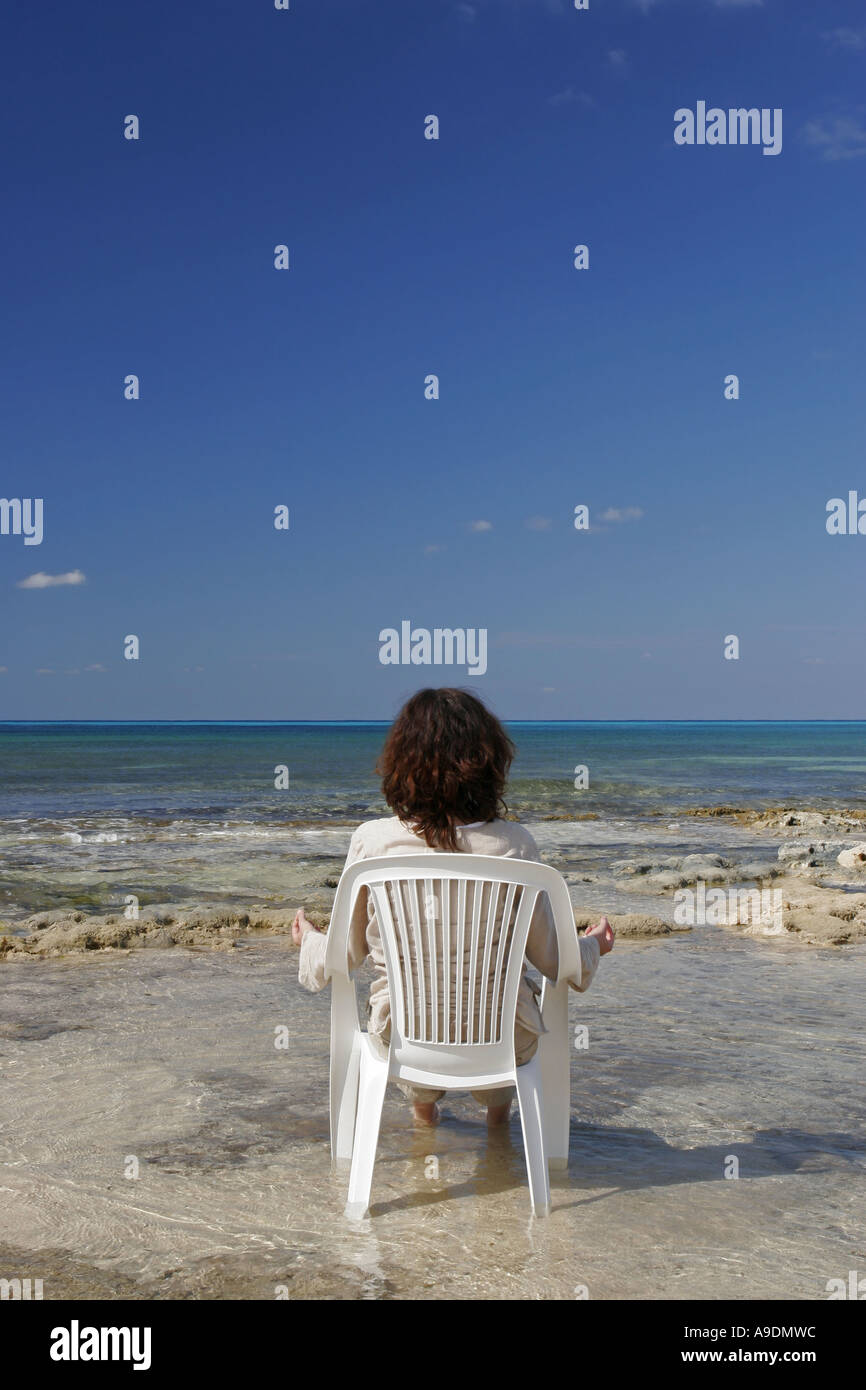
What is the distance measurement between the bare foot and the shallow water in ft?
0.18

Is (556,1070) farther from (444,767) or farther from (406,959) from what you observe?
(444,767)

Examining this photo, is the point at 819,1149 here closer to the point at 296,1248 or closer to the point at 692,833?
the point at 296,1248

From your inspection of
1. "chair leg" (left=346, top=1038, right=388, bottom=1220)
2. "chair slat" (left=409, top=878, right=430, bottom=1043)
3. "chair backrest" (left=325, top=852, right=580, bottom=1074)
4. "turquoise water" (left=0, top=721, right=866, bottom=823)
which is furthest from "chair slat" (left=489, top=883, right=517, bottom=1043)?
"turquoise water" (left=0, top=721, right=866, bottom=823)

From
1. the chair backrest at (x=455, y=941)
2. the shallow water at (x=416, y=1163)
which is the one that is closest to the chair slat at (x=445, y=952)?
the chair backrest at (x=455, y=941)

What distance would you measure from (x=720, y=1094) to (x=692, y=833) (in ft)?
45.6

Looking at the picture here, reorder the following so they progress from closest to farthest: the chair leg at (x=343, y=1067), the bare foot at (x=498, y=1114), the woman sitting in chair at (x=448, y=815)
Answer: the woman sitting in chair at (x=448, y=815) < the chair leg at (x=343, y=1067) < the bare foot at (x=498, y=1114)

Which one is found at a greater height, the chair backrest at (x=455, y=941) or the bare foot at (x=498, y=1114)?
the chair backrest at (x=455, y=941)

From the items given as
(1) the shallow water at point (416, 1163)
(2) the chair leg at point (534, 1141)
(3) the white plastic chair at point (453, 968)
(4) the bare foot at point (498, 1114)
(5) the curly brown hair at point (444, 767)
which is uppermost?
(5) the curly brown hair at point (444, 767)

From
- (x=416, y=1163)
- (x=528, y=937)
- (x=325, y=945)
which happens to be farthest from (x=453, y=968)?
(x=416, y=1163)

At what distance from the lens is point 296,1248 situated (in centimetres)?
339

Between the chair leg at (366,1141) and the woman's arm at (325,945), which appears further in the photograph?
the woman's arm at (325,945)

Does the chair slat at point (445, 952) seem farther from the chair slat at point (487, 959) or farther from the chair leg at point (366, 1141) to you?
the chair leg at point (366, 1141)

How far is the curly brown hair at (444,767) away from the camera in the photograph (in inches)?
145
